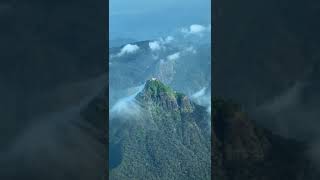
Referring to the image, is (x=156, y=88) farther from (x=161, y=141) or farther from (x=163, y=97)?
(x=161, y=141)

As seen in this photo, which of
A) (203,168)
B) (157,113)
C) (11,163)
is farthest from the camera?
(157,113)

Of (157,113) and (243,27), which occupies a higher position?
(243,27)

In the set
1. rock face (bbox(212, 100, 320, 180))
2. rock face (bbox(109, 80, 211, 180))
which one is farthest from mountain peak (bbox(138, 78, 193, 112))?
rock face (bbox(212, 100, 320, 180))

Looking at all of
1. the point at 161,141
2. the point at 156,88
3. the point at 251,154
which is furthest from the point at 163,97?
the point at 251,154

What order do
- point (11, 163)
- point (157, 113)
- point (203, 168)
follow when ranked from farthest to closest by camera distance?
point (157, 113) < point (203, 168) < point (11, 163)

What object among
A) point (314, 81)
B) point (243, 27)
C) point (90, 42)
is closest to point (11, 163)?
point (90, 42)

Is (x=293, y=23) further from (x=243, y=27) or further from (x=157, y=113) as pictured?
(x=157, y=113)

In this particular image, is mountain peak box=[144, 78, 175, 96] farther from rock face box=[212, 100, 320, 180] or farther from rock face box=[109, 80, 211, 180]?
rock face box=[212, 100, 320, 180]
